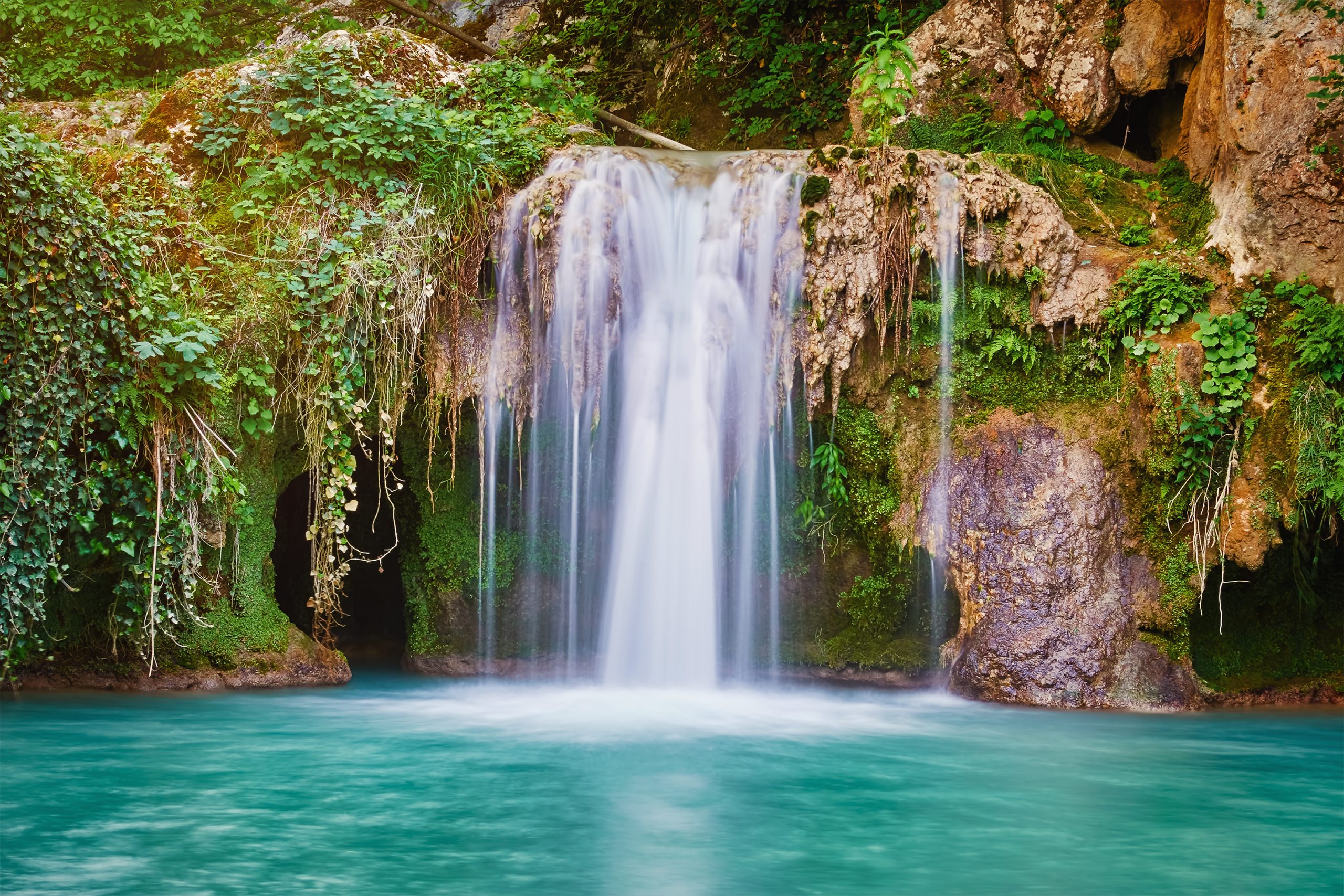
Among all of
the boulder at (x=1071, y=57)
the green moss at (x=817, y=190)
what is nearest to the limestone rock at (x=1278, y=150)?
the boulder at (x=1071, y=57)

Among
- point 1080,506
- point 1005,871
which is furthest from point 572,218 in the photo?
point 1005,871

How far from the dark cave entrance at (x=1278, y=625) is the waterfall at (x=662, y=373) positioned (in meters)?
3.46

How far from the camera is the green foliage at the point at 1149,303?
864 cm

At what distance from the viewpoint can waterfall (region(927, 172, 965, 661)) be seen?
8867 millimetres

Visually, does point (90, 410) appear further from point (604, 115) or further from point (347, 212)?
point (604, 115)

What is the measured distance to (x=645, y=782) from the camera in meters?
6.20

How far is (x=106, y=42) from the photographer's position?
1262 centimetres

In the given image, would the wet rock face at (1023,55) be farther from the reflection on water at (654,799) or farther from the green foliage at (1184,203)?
the reflection on water at (654,799)

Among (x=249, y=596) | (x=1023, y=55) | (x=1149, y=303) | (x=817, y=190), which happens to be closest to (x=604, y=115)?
(x=1023, y=55)

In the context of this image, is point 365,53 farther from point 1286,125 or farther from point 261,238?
point 1286,125

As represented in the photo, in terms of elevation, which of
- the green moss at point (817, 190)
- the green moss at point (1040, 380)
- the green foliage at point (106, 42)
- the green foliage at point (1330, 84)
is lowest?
the green moss at point (1040, 380)

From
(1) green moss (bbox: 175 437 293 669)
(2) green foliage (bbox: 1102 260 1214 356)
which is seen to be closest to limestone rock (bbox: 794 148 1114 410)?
(2) green foliage (bbox: 1102 260 1214 356)

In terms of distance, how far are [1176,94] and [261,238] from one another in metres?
8.21

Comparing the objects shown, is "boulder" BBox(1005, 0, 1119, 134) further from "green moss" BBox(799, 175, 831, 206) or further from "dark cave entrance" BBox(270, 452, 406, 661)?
"dark cave entrance" BBox(270, 452, 406, 661)
